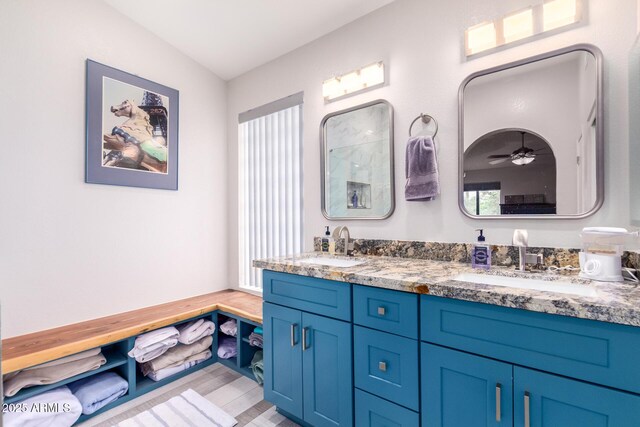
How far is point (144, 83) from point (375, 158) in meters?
1.95

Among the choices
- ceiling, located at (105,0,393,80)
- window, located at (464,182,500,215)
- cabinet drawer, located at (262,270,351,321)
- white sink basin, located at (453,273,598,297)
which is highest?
ceiling, located at (105,0,393,80)

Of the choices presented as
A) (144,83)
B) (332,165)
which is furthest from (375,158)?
(144,83)

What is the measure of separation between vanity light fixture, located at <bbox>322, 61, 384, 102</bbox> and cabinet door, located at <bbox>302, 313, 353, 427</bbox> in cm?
151

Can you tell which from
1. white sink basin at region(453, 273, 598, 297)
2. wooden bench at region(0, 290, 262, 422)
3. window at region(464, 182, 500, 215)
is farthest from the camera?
wooden bench at region(0, 290, 262, 422)

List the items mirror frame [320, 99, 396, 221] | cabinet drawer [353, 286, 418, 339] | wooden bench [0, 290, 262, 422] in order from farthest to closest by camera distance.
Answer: mirror frame [320, 99, 396, 221] < wooden bench [0, 290, 262, 422] < cabinet drawer [353, 286, 418, 339]

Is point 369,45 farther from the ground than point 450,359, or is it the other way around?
point 369,45

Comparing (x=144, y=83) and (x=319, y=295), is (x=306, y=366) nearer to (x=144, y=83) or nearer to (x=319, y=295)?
(x=319, y=295)

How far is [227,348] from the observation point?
2.53m

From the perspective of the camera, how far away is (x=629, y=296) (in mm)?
977

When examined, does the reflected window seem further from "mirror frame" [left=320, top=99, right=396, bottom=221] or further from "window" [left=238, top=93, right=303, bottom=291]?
"window" [left=238, top=93, right=303, bottom=291]

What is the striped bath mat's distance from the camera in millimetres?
1788

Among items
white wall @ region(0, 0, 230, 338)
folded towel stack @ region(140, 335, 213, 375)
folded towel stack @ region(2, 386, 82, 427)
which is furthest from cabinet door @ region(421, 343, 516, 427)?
white wall @ region(0, 0, 230, 338)

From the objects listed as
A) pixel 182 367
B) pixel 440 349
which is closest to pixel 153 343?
pixel 182 367

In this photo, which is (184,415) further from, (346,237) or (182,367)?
(346,237)
